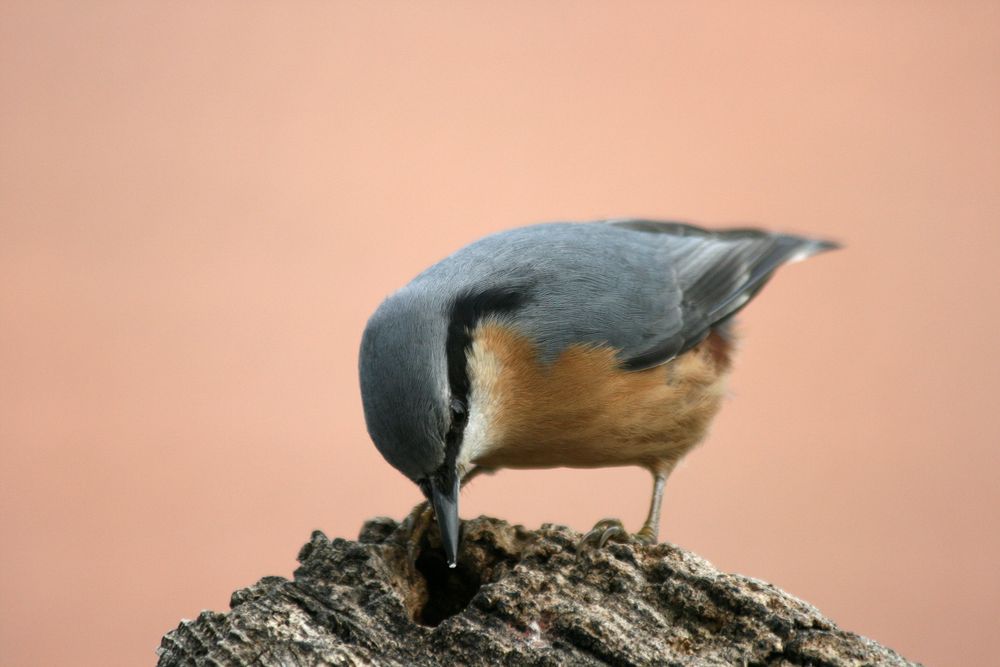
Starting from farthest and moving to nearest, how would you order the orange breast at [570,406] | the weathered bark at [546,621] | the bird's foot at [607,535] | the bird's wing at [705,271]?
the bird's wing at [705,271], the orange breast at [570,406], the bird's foot at [607,535], the weathered bark at [546,621]

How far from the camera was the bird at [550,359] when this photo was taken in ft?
6.76

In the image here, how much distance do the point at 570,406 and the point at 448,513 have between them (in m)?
0.49

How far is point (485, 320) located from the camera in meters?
2.34

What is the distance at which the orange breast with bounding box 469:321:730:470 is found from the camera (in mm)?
2344

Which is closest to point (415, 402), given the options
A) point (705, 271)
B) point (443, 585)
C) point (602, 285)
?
point (443, 585)

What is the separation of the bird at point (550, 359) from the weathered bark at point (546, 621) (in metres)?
0.17

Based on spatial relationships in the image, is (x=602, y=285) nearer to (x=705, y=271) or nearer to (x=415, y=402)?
(x=705, y=271)

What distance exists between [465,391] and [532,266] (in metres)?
0.40

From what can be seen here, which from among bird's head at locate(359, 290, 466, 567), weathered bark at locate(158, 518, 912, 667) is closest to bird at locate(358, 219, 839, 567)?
bird's head at locate(359, 290, 466, 567)

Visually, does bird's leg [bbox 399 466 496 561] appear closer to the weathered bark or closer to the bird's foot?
the weathered bark

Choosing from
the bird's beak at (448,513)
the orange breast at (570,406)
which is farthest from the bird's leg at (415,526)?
the orange breast at (570,406)

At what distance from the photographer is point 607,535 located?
7.16 ft

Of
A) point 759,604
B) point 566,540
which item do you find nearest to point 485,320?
point 566,540

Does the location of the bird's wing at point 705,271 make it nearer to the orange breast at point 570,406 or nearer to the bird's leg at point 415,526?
the orange breast at point 570,406
